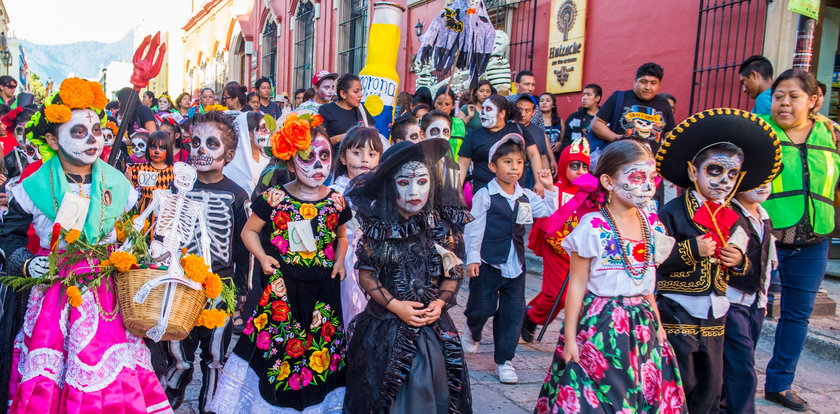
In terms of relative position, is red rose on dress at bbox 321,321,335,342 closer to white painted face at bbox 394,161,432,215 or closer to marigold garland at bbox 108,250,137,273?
white painted face at bbox 394,161,432,215

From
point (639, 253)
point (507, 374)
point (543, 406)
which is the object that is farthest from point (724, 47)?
point (543, 406)

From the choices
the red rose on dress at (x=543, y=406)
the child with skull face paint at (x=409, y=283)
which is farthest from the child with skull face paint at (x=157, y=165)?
the red rose on dress at (x=543, y=406)

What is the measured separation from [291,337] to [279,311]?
0.51 feet

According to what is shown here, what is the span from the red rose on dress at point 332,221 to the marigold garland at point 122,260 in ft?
3.68

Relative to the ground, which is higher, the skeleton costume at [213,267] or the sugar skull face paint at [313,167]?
the sugar skull face paint at [313,167]

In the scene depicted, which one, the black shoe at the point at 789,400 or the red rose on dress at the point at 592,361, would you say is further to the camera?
the black shoe at the point at 789,400

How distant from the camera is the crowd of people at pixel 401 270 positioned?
3.32 meters

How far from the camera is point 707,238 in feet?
12.0

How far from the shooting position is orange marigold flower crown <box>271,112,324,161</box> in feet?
12.9

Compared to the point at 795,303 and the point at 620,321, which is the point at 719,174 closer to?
the point at 620,321

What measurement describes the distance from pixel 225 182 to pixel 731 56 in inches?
258

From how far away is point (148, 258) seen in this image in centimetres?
326

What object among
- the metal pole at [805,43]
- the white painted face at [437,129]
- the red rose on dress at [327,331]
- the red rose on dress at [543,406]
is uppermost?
the metal pole at [805,43]

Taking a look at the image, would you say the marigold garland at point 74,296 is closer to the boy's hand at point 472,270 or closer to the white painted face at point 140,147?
the boy's hand at point 472,270
